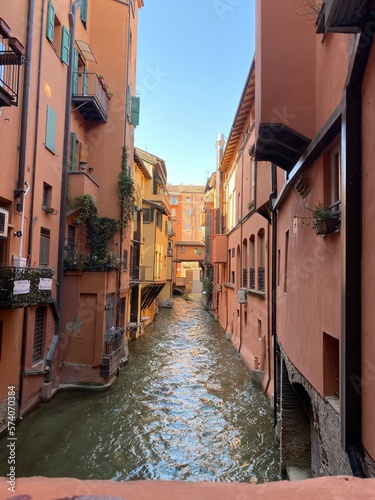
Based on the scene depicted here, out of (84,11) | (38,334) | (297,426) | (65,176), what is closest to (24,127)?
(65,176)

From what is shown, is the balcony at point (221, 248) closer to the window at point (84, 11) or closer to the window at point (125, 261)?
the window at point (125, 261)

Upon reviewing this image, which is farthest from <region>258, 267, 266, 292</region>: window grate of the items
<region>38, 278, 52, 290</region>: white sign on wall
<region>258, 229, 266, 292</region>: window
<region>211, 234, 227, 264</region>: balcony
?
<region>211, 234, 227, 264</region>: balcony

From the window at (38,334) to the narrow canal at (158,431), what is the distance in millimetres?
1494

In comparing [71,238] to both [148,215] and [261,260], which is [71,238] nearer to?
[261,260]

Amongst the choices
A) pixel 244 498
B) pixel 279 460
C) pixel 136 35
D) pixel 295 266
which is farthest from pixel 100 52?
pixel 244 498

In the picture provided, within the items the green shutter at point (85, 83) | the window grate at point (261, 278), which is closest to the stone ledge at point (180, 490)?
the window grate at point (261, 278)

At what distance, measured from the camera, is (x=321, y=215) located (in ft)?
13.7

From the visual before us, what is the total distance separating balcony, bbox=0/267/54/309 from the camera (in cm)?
822

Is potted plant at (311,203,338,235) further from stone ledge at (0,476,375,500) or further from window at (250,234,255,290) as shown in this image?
window at (250,234,255,290)

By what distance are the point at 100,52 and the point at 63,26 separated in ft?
10.6

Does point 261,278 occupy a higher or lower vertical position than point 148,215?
lower

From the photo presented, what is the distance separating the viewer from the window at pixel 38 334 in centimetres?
1081

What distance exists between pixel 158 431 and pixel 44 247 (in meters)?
6.57

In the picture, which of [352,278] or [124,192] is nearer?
[352,278]
